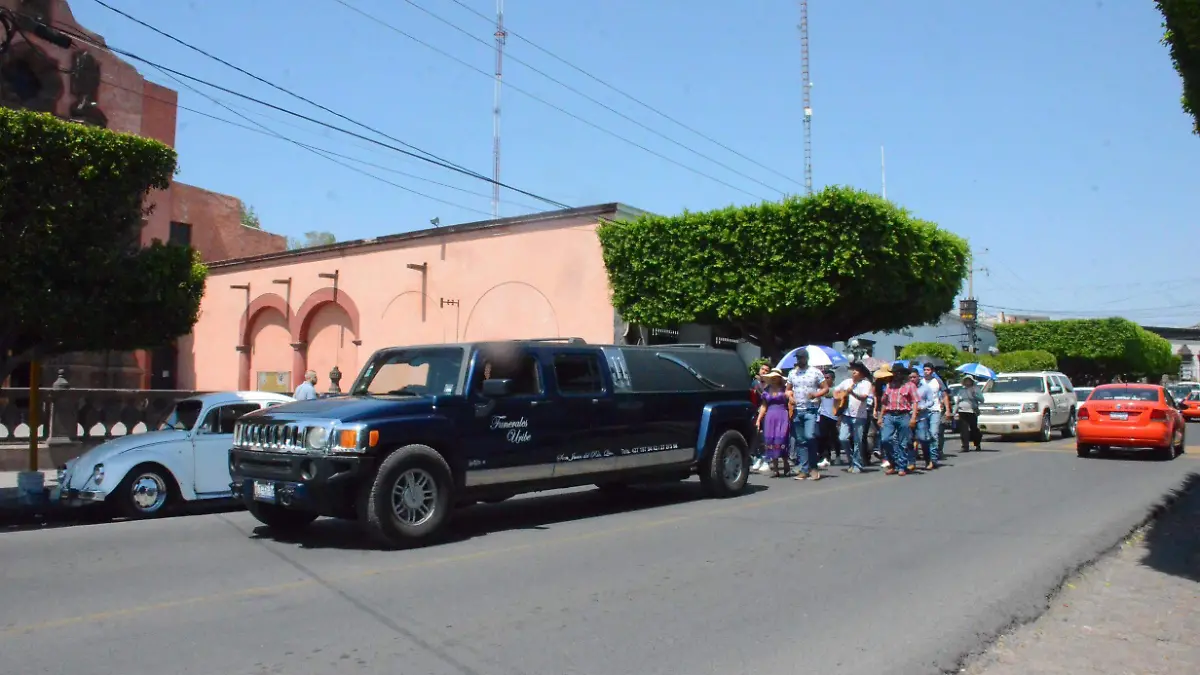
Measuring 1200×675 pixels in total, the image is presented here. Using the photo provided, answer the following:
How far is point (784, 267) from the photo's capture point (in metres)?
21.6

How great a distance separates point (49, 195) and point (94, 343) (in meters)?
2.15

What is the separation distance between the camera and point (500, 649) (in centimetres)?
539

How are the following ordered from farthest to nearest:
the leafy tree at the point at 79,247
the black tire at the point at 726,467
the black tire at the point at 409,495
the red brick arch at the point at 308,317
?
the red brick arch at the point at 308,317, the black tire at the point at 726,467, the leafy tree at the point at 79,247, the black tire at the point at 409,495

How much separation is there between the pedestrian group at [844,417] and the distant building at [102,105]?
46.8 feet

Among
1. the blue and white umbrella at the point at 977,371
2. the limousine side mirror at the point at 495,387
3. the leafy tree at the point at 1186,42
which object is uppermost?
the leafy tree at the point at 1186,42

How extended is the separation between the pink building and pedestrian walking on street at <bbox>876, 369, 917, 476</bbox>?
9.45m

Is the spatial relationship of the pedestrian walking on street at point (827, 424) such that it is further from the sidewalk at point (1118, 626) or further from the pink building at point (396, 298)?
the pink building at point (396, 298)

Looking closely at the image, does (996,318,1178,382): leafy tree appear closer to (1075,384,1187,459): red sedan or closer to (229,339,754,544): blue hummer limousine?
(1075,384,1187,459): red sedan

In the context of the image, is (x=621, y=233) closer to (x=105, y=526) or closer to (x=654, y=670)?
(x=105, y=526)

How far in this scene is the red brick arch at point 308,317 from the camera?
1097 inches

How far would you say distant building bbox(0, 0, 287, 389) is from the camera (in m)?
23.5

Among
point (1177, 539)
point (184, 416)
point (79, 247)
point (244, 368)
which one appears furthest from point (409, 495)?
point (244, 368)

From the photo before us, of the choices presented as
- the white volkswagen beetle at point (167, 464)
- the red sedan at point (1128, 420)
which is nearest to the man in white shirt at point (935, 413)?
the red sedan at point (1128, 420)

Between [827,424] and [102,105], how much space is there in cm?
2286
